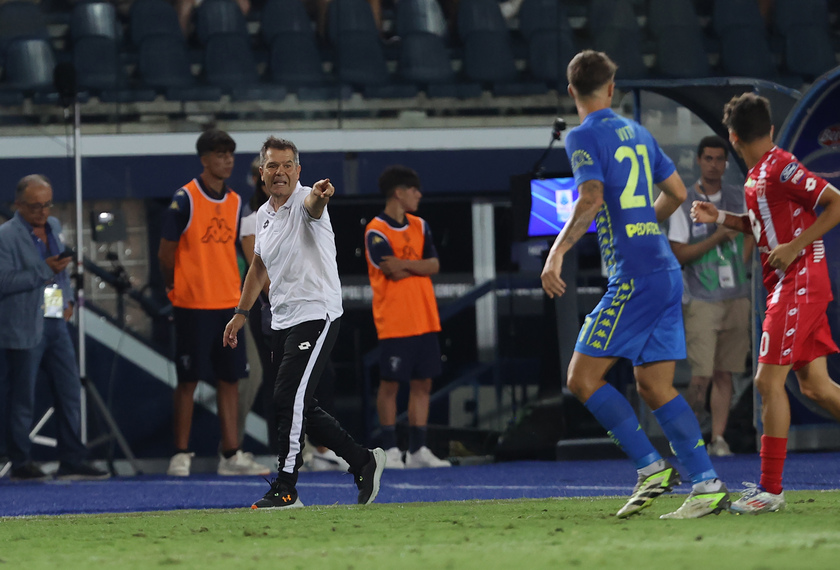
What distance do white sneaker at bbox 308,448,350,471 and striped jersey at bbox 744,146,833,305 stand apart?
442 cm

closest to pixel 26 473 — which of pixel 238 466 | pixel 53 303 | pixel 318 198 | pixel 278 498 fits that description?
pixel 53 303

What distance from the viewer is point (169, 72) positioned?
10.8 m

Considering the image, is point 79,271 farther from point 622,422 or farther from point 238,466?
point 622,422

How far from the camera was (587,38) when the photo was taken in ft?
34.6

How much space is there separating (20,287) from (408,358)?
2.67 metres

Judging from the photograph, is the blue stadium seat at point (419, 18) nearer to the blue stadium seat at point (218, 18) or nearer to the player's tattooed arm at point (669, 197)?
the blue stadium seat at point (218, 18)

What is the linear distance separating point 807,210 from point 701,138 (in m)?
4.33

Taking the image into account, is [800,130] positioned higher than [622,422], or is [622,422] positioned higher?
[800,130]

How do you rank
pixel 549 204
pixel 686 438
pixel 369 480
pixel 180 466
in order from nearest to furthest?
pixel 686 438
pixel 369 480
pixel 180 466
pixel 549 204

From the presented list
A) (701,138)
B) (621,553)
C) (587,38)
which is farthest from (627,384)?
(621,553)

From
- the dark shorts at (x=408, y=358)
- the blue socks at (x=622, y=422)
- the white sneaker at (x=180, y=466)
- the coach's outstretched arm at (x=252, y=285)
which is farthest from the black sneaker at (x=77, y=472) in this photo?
the blue socks at (x=622, y=422)

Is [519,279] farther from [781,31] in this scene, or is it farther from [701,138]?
[781,31]

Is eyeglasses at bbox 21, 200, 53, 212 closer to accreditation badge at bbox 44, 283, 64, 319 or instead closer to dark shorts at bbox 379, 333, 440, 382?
accreditation badge at bbox 44, 283, 64, 319

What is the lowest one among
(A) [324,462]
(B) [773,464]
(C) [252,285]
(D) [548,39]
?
(A) [324,462]
